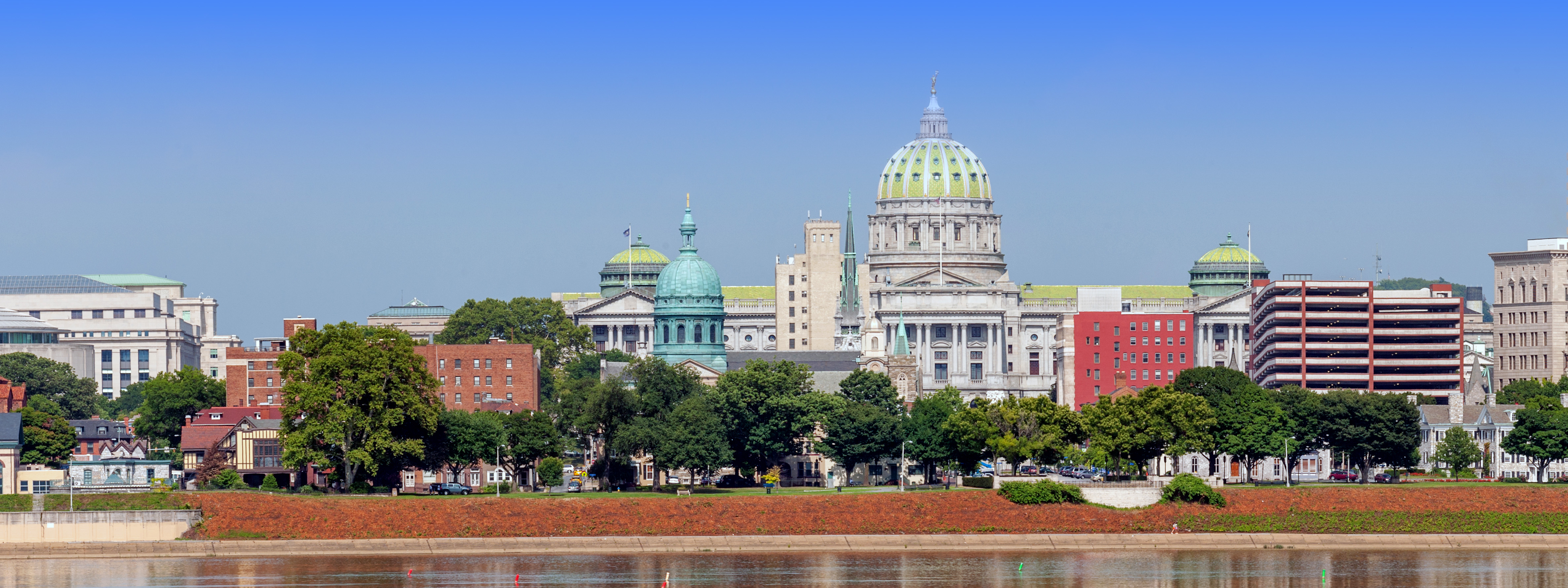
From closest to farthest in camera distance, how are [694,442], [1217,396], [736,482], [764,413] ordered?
1. [694,442]
2. [736,482]
3. [764,413]
4. [1217,396]

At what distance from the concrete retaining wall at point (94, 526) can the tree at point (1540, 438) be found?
3161 inches

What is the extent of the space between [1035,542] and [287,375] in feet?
140

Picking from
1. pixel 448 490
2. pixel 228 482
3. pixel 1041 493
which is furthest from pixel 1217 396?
pixel 228 482

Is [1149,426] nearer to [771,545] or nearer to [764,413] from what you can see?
[764,413]

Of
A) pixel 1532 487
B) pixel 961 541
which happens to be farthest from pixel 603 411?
pixel 1532 487

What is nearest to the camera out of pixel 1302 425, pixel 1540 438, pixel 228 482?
pixel 228 482

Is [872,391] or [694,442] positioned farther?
[872,391]

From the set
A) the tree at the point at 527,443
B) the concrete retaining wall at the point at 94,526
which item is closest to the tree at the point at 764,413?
the tree at the point at 527,443

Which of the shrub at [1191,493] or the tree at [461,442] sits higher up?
the tree at [461,442]

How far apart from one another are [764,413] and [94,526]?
49.7 meters

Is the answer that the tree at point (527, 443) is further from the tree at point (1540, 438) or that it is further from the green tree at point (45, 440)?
the tree at point (1540, 438)

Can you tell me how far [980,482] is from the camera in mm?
144500

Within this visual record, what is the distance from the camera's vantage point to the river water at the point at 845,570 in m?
116

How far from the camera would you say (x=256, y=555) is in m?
130
